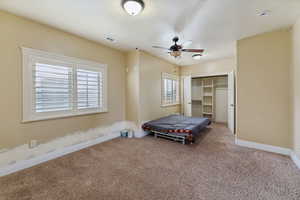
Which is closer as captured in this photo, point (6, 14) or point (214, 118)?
point (6, 14)

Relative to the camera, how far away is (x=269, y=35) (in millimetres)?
2805

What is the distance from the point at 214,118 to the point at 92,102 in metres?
5.24

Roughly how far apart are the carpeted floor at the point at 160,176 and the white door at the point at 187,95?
2.88 meters

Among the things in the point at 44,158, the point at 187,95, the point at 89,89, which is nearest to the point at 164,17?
the point at 89,89

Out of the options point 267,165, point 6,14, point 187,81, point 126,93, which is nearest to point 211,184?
point 267,165

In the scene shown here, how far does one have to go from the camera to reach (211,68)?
5281 millimetres

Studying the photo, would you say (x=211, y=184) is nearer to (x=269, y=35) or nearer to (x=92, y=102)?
(x=92, y=102)

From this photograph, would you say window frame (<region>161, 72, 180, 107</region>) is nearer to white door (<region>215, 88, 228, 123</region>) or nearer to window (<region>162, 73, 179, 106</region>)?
window (<region>162, 73, 179, 106</region>)

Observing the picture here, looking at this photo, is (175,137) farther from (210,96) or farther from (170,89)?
(210,96)

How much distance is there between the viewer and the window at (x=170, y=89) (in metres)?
5.09

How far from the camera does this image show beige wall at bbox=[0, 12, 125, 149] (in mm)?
2100

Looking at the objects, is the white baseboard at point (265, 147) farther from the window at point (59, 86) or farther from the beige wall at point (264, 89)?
the window at point (59, 86)

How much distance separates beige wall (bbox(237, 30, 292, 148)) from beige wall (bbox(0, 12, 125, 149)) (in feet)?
12.1

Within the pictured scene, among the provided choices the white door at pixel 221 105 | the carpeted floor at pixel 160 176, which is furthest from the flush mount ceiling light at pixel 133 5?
the white door at pixel 221 105
